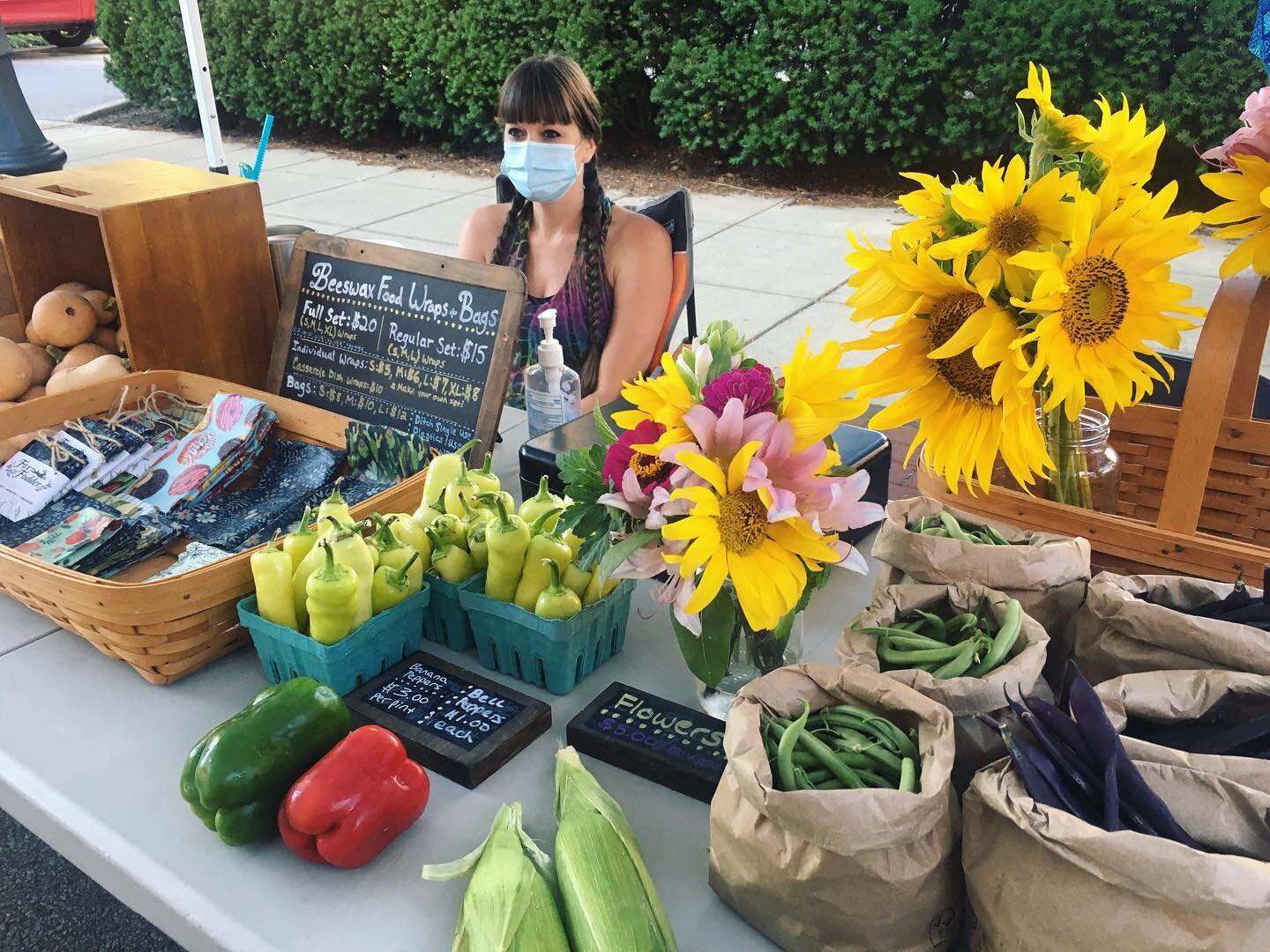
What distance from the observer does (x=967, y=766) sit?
1070mm

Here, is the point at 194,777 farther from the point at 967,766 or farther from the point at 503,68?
the point at 503,68

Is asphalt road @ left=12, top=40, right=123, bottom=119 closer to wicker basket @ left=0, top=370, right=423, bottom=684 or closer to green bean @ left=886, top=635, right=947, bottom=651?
wicker basket @ left=0, top=370, right=423, bottom=684

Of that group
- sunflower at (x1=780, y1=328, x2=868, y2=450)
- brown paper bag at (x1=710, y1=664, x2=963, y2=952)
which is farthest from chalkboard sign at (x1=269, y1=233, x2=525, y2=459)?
brown paper bag at (x1=710, y1=664, x2=963, y2=952)

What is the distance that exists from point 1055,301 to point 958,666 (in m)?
0.39

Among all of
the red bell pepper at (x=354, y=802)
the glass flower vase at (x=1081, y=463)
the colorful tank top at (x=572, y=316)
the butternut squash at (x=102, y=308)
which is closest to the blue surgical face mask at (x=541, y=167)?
the colorful tank top at (x=572, y=316)

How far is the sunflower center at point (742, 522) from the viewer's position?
1.03 m

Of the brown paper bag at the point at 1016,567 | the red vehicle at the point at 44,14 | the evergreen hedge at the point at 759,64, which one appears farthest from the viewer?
the red vehicle at the point at 44,14

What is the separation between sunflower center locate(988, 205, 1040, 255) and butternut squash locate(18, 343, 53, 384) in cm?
214

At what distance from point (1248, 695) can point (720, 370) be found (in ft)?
2.04

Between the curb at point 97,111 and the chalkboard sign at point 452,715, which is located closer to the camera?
the chalkboard sign at point 452,715

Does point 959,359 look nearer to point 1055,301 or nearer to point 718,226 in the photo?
point 1055,301

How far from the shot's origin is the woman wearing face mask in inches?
108

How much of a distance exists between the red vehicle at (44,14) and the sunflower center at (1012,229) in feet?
52.4

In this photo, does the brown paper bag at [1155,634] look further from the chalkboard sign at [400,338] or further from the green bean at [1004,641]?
the chalkboard sign at [400,338]
